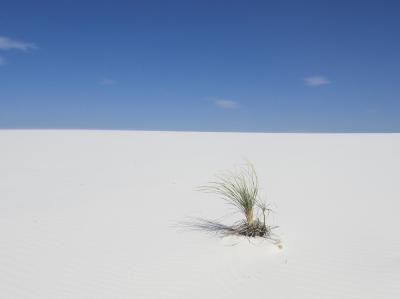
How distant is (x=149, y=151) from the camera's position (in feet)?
Result: 45.7

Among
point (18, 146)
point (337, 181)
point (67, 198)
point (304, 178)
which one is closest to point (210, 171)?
point (304, 178)

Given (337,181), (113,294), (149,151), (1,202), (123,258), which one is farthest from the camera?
(149,151)

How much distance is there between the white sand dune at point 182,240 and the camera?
3.30m

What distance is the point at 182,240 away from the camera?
4.44 meters

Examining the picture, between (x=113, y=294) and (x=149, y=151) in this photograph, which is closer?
(x=113, y=294)

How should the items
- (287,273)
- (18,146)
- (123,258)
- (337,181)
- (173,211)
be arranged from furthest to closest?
(18,146) < (337,181) < (173,211) < (123,258) < (287,273)

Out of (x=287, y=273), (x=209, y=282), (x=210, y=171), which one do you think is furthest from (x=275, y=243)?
(x=210, y=171)

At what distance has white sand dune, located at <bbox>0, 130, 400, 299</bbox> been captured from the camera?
10.8 ft

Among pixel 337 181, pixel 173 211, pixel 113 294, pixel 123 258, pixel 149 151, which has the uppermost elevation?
pixel 149 151

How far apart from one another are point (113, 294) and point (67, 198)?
372cm

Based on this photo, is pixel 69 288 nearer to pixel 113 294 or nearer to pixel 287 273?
pixel 113 294

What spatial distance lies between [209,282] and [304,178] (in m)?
5.41

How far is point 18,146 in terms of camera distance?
587 inches

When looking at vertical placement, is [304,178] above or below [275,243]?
above
